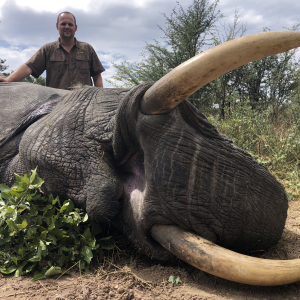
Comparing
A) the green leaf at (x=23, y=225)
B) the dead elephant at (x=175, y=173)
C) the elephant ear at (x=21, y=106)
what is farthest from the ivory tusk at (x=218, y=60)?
the elephant ear at (x=21, y=106)

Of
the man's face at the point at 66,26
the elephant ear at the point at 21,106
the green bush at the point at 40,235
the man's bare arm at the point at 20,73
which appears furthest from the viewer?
the man's face at the point at 66,26

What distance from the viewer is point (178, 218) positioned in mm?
1852

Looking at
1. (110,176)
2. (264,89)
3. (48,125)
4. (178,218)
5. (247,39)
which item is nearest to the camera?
(247,39)

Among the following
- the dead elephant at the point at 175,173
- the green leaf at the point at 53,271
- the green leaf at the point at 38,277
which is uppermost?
the dead elephant at the point at 175,173

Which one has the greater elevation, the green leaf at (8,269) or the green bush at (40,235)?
the green bush at (40,235)

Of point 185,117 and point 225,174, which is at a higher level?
point 185,117

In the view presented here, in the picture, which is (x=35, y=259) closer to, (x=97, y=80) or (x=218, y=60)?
(x=218, y=60)

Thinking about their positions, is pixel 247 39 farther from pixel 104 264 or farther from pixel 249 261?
pixel 104 264

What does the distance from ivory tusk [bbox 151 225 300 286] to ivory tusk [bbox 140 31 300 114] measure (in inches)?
31.8

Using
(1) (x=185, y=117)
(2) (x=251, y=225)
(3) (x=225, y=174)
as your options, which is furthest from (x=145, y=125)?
(2) (x=251, y=225)

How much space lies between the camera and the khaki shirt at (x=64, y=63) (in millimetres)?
4906

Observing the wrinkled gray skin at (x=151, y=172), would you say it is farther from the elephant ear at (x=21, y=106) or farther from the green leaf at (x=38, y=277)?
the green leaf at (x=38, y=277)

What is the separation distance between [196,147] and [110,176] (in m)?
0.60

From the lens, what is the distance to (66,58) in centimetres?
513
